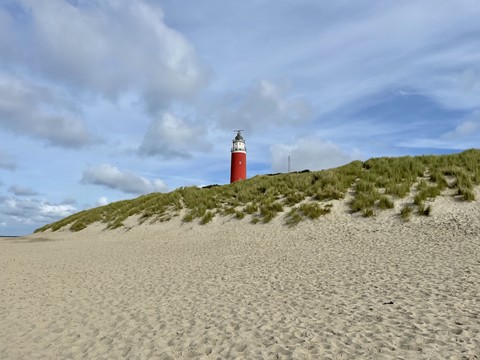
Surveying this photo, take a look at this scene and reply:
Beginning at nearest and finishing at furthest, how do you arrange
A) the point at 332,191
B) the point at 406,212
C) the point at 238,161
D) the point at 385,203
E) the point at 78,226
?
1. the point at 406,212
2. the point at 385,203
3. the point at 332,191
4. the point at 78,226
5. the point at 238,161

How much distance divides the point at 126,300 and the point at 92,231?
22.4 m

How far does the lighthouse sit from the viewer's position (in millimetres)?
46875

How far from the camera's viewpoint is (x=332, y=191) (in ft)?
72.4

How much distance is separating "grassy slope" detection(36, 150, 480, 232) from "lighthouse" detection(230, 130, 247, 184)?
53.2ft

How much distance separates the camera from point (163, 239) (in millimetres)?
22281

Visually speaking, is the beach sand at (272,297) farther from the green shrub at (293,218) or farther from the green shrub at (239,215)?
the green shrub at (239,215)

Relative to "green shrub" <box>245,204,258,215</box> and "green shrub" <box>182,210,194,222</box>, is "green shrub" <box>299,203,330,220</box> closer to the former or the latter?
"green shrub" <box>245,204,258,215</box>

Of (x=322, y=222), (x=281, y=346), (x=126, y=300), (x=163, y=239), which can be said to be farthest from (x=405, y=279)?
(x=163, y=239)

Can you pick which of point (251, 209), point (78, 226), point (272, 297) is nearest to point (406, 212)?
point (251, 209)

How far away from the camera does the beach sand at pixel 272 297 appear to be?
635cm

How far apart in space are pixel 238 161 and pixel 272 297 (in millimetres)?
38663

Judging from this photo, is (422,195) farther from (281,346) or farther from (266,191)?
(281,346)

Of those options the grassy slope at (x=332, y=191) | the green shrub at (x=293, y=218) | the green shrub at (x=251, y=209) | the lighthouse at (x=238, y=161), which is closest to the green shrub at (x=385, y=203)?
the grassy slope at (x=332, y=191)

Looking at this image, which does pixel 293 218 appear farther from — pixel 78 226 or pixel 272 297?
pixel 78 226
